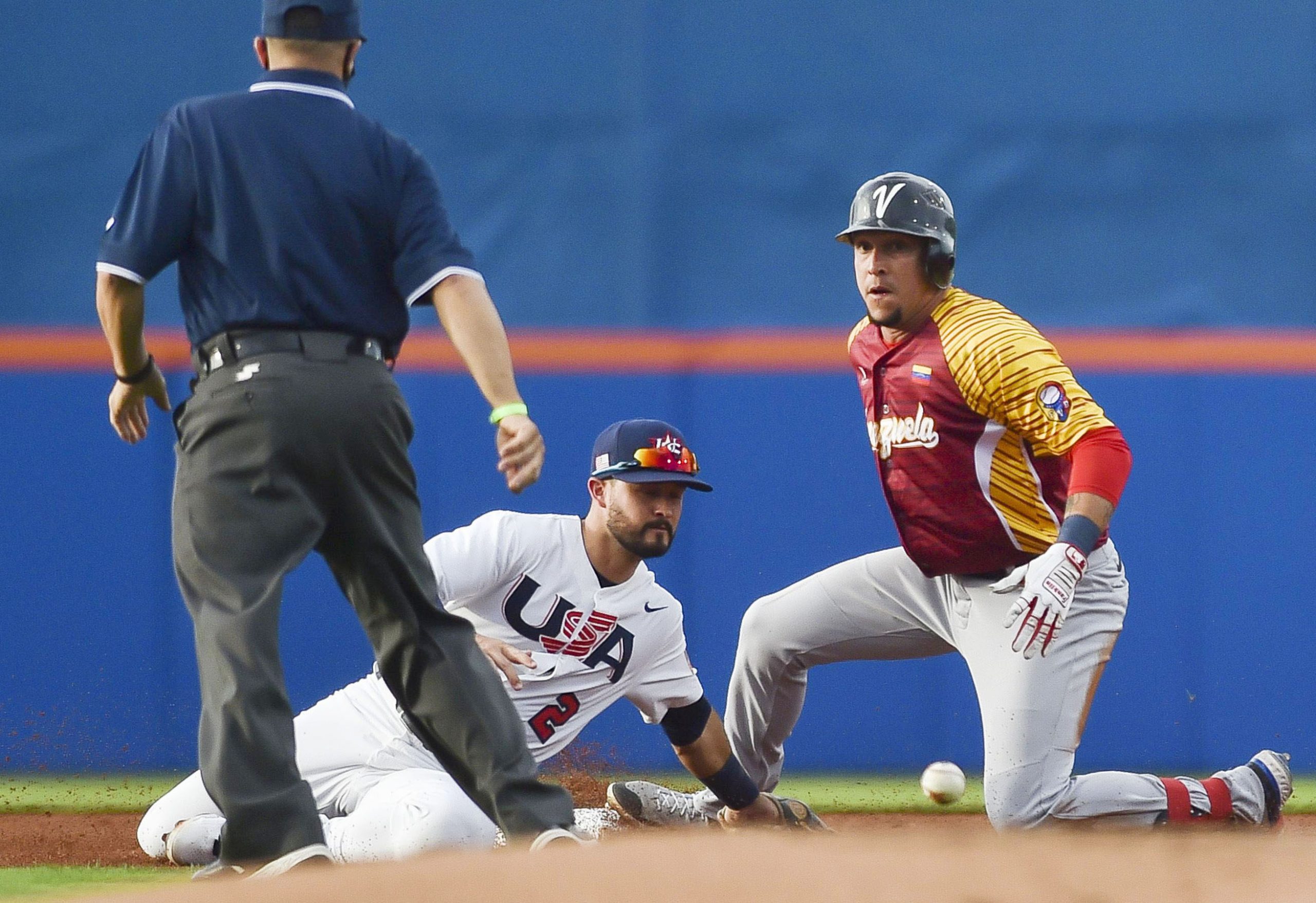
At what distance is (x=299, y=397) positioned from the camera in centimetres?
244

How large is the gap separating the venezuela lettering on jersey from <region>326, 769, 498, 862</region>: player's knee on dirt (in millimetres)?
467

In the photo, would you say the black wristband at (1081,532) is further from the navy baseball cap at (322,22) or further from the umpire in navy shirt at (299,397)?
the navy baseball cap at (322,22)

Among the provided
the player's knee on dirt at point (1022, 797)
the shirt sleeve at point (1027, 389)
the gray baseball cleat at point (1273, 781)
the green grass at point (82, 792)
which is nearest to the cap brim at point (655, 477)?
the shirt sleeve at point (1027, 389)

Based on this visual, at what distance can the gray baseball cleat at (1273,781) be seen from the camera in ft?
12.6

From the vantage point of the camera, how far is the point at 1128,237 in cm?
546

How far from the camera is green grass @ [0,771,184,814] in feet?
15.3

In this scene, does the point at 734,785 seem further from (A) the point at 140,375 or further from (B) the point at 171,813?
(A) the point at 140,375

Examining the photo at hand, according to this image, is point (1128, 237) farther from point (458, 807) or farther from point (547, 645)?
point (458, 807)

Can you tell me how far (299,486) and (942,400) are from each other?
175 centimetres

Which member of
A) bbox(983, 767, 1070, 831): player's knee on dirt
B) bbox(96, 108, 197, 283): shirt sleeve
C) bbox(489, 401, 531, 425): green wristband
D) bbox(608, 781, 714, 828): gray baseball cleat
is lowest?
bbox(608, 781, 714, 828): gray baseball cleat

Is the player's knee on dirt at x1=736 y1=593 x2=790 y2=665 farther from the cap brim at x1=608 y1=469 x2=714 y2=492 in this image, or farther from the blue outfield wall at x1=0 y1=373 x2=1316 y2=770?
the blue outfield wall at x1=0 y1=373 x2=1316 y2=770

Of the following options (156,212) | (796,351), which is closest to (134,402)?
(156,212)

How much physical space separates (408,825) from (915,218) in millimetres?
1901

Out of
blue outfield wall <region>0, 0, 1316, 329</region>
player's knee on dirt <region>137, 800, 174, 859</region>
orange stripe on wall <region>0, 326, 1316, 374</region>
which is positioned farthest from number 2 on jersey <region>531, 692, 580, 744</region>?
blue outfield wall <region>0, 0, 1316, 329</region>
